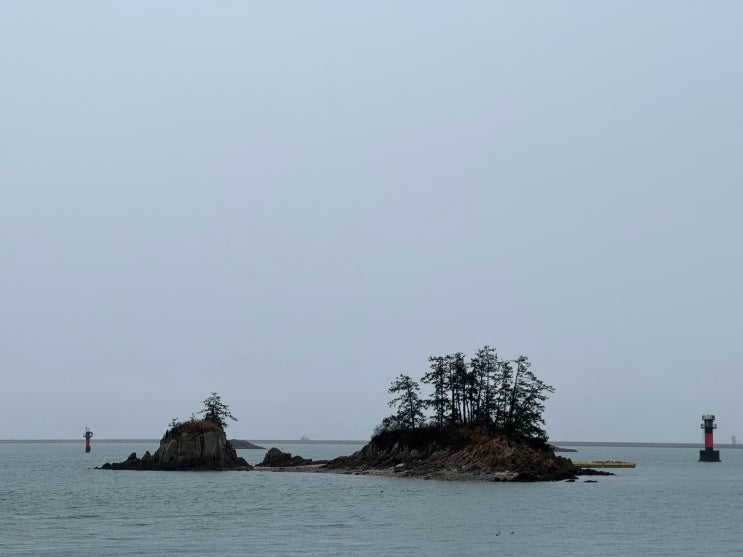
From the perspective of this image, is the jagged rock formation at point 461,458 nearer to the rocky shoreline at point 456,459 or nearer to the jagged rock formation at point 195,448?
the rocky shoreline at point 456,459

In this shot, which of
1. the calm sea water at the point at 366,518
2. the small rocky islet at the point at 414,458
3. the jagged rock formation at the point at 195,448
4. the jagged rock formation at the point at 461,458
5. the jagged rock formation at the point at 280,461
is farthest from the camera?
the jagged rock formation at the point at 280,461

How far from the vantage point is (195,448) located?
488 ft

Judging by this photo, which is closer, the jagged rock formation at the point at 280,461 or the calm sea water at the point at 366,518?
the calm sea water at the point at 366,518

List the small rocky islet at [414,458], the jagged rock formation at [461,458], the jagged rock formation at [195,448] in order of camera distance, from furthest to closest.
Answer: the jagged rock formation at [195,448], the small rocky islet at [414,458], the jagged rock formation at [461,458]

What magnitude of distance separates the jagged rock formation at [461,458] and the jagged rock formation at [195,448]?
1790 centimetres

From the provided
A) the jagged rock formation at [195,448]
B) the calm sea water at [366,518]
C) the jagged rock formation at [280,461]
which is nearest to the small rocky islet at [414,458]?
the jagged rock formation at [195,448]

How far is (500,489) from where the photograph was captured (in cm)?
10656

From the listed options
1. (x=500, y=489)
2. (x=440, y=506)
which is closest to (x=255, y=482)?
(x=500, y=489)

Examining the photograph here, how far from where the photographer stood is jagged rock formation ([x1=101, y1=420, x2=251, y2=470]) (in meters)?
148

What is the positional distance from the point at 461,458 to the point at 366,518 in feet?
172

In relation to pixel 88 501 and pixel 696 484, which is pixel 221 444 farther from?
pixel 696 484

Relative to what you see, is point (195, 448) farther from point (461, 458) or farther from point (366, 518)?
point (366, 518)

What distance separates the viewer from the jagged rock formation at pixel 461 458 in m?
123

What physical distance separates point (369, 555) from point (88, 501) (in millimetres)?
48207
